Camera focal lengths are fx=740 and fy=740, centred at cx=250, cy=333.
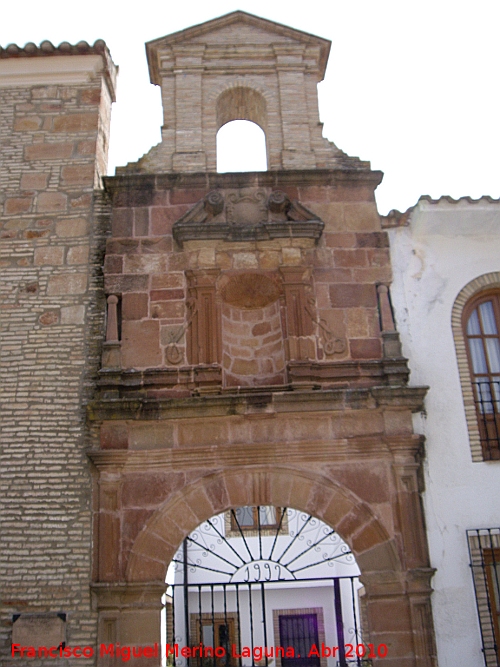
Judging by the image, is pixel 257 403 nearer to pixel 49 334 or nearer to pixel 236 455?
pixel 236 455

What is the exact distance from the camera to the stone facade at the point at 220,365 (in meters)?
6.61

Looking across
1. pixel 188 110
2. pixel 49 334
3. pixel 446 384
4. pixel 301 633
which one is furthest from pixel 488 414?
pixel 301 633

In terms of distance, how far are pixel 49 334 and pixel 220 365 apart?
178 cm

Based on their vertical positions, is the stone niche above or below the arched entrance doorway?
above

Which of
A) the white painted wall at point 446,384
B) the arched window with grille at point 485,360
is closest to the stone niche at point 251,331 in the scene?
the white painted wall at point 446,384

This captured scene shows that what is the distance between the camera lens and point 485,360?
7.71 meters

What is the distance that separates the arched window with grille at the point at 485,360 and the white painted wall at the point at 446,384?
10.1 inches

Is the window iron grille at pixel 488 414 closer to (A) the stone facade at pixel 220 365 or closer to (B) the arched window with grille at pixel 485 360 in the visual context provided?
(B) the arched window with grille at pixel 485 360

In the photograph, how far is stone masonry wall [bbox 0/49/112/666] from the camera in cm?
658

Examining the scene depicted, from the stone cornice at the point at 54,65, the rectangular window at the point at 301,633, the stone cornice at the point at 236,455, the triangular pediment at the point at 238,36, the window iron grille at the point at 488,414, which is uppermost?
the triangular pediment at the point at 238,36

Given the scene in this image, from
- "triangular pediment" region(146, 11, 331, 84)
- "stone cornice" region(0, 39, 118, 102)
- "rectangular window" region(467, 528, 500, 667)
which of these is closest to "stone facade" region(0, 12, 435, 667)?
"triangular pediment" region(146, 11, 331, 84)

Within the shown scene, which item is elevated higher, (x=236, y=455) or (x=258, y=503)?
(x=236, y=455)

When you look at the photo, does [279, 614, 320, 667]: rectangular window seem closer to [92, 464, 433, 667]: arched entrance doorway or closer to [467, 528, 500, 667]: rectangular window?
[92, 464, 433, 667]: arched entrance doorway

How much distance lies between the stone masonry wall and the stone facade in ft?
0.09
